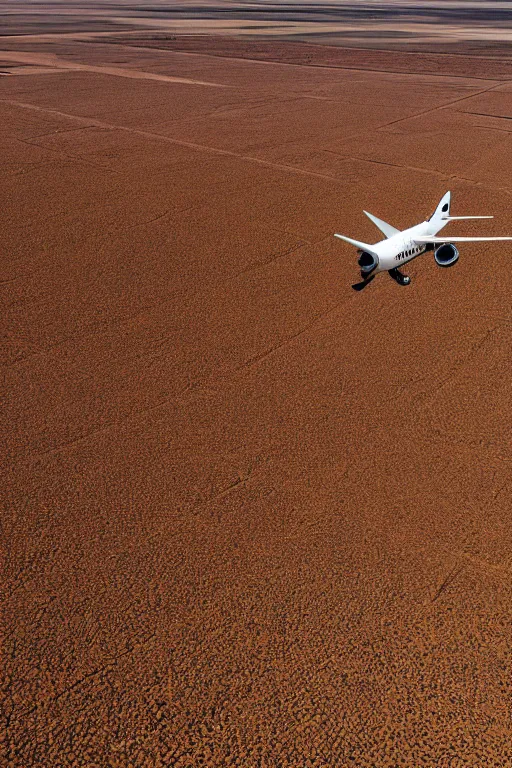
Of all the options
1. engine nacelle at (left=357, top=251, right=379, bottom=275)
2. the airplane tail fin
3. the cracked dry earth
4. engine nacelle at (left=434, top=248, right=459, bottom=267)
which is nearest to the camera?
the cracked dry earth

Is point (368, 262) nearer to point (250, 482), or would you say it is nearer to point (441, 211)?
point (441, 211)

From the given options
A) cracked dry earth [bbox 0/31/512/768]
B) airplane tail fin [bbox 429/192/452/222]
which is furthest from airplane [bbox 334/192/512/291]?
cracked dry earth [bbox 0/31/512/768]

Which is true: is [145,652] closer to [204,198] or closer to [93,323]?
[93,323]

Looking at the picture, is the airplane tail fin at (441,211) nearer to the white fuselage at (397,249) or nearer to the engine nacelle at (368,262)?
the white fuselage at (397,249)

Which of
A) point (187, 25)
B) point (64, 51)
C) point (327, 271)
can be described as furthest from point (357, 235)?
point (187, 25)

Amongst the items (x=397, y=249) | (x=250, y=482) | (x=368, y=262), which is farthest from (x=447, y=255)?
(x=250, y=482)

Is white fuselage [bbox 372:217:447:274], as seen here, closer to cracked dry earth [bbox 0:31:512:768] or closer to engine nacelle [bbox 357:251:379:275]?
engine nacelle [bbox 357:251:379:275]
